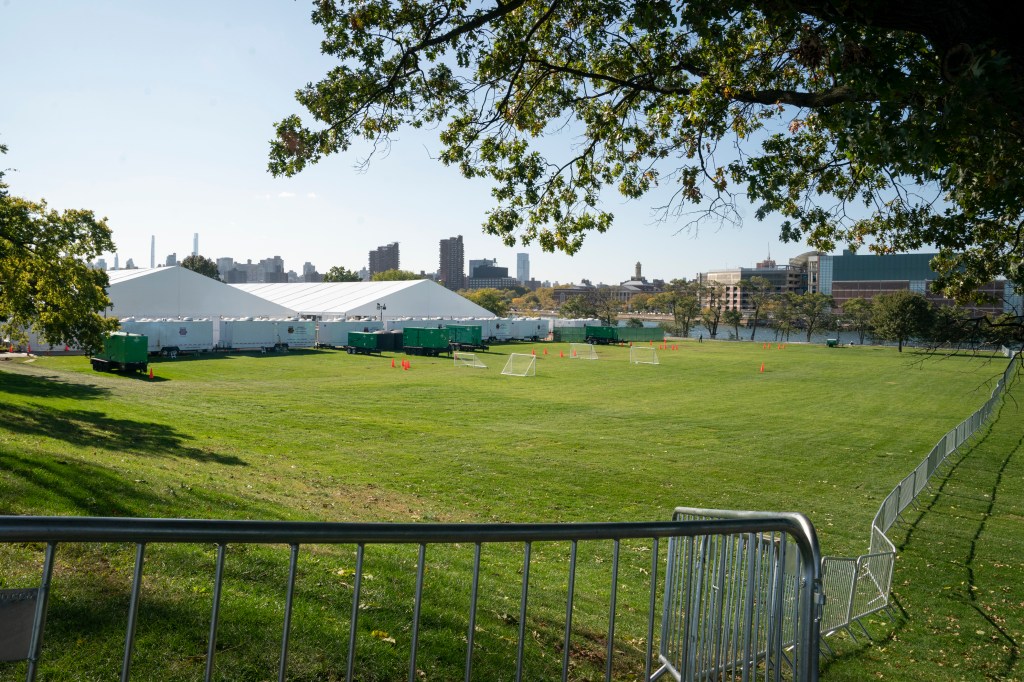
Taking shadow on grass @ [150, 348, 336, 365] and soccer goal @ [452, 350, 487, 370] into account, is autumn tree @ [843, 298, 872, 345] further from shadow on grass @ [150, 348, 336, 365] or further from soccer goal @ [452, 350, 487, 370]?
shadow on grass @ [150, 348, 336, 365]

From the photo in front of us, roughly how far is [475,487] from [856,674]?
929cm

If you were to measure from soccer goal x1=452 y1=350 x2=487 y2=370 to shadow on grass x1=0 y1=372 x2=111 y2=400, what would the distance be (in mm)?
24209

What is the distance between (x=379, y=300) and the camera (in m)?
71.8

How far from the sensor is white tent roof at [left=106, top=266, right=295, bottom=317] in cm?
5481

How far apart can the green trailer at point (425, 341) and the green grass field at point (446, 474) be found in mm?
16478

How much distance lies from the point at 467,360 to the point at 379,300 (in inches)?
932

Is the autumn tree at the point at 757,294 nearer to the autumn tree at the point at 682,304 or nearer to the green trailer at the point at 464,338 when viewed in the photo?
the autumn tree at the point at 682,304

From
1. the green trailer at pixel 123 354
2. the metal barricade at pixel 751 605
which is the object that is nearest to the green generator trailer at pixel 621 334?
the green trailer at pixel 123 354

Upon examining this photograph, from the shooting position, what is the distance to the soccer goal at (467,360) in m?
48.3

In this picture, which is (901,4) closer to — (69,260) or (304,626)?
(304,626)

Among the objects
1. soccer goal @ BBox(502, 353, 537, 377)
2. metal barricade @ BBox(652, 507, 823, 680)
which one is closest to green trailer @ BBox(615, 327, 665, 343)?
soccer goal @ BBox(502, 353, 537, 377)

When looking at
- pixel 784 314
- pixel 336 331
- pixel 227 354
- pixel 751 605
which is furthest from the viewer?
pixel 784 314

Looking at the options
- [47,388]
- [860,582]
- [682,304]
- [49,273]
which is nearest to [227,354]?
[47,388]

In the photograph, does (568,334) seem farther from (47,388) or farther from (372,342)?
(47,388)
